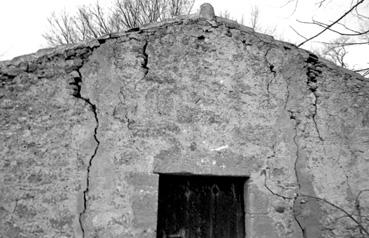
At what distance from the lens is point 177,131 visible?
3.24m

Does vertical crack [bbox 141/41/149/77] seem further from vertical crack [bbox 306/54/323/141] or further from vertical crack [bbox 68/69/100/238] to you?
vertical crack [bbox 306/54/323/141]

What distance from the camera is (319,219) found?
3277 mm

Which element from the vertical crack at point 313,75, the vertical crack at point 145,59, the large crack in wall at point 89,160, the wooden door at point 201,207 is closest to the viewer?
the large crack in wall at point 89,160

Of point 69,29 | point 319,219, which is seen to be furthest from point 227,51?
point 69,29

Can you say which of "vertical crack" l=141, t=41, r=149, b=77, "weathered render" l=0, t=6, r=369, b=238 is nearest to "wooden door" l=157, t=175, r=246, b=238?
"weathered render" l=0, t=6, r=369, b=238

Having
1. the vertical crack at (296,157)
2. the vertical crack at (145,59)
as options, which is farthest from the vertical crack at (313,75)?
the vertical crack at (145,59)

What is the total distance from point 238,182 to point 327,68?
1.65 meters

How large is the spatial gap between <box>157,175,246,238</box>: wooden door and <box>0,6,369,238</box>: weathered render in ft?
0.60

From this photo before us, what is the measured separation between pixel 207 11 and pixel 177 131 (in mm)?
1399

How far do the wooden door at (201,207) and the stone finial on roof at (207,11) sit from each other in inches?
68.2

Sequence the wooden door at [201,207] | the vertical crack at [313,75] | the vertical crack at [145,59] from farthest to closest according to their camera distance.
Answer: the vertical crack at [313,75] < the vertical crack at [145,59] < the wooden door at [201,207]

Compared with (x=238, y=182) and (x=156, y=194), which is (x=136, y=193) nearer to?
(x=156, y=194)

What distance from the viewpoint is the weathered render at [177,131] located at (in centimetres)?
295

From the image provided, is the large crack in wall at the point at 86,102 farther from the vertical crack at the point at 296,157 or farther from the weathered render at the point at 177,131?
the vertical crack at the point at 296,157
